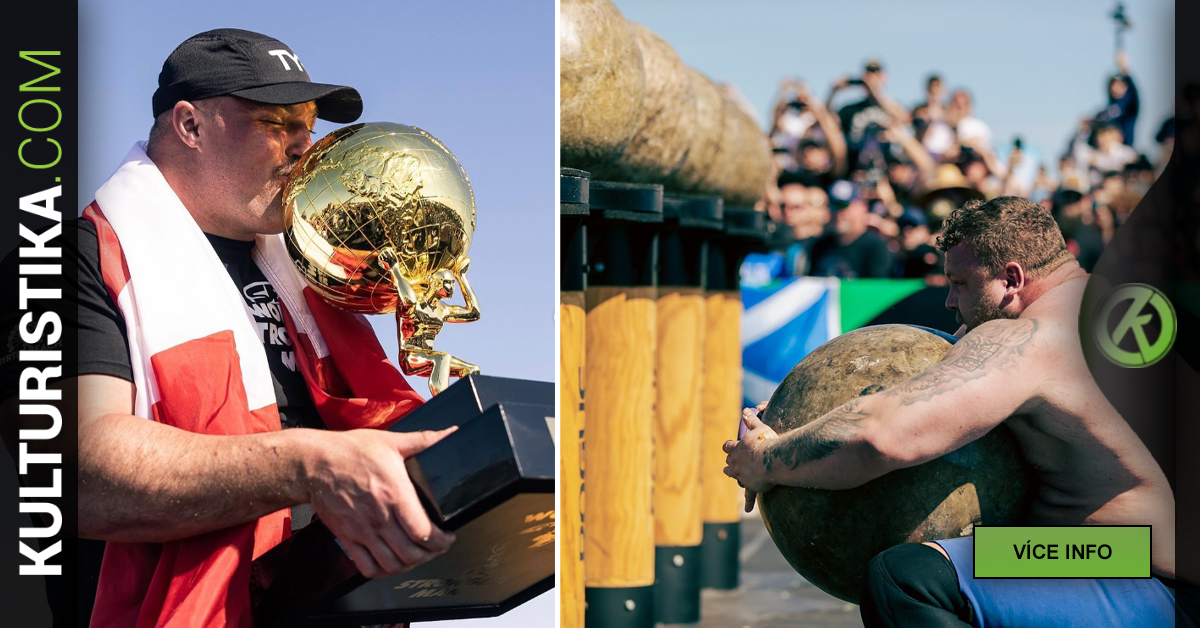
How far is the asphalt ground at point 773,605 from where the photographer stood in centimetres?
721

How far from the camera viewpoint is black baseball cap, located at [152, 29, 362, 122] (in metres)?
3.03

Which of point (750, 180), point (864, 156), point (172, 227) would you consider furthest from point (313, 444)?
point (864, 156)

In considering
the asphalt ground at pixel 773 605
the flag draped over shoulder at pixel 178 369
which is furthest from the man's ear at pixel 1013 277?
the asphalt ground at pixel 773 605

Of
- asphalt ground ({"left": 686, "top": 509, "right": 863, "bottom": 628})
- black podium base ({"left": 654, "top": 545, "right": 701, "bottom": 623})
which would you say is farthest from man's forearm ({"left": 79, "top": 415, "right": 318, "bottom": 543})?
asphalt ground ({"left": 686, "top": 509, "right": 863, "bottom": 628})

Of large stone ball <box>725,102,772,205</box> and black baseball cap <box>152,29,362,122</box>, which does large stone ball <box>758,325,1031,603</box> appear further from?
large stone ball <box>725,102,772,205</box>

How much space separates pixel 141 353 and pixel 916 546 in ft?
6.43

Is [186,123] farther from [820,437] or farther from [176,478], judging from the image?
[820,437]

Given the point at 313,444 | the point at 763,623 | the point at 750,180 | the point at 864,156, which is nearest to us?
the point at 313,444

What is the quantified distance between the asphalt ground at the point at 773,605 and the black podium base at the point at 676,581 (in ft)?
0.42

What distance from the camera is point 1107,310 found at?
3621mm

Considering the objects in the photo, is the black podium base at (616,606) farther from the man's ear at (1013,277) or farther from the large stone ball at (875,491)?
the man's ear at (1013,277)

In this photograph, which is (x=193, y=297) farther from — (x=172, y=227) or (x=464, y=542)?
(x=464, y=542)

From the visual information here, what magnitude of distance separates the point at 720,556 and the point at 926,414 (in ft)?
16.0

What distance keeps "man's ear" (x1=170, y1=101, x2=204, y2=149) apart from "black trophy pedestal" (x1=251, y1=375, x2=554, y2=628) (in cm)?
81
